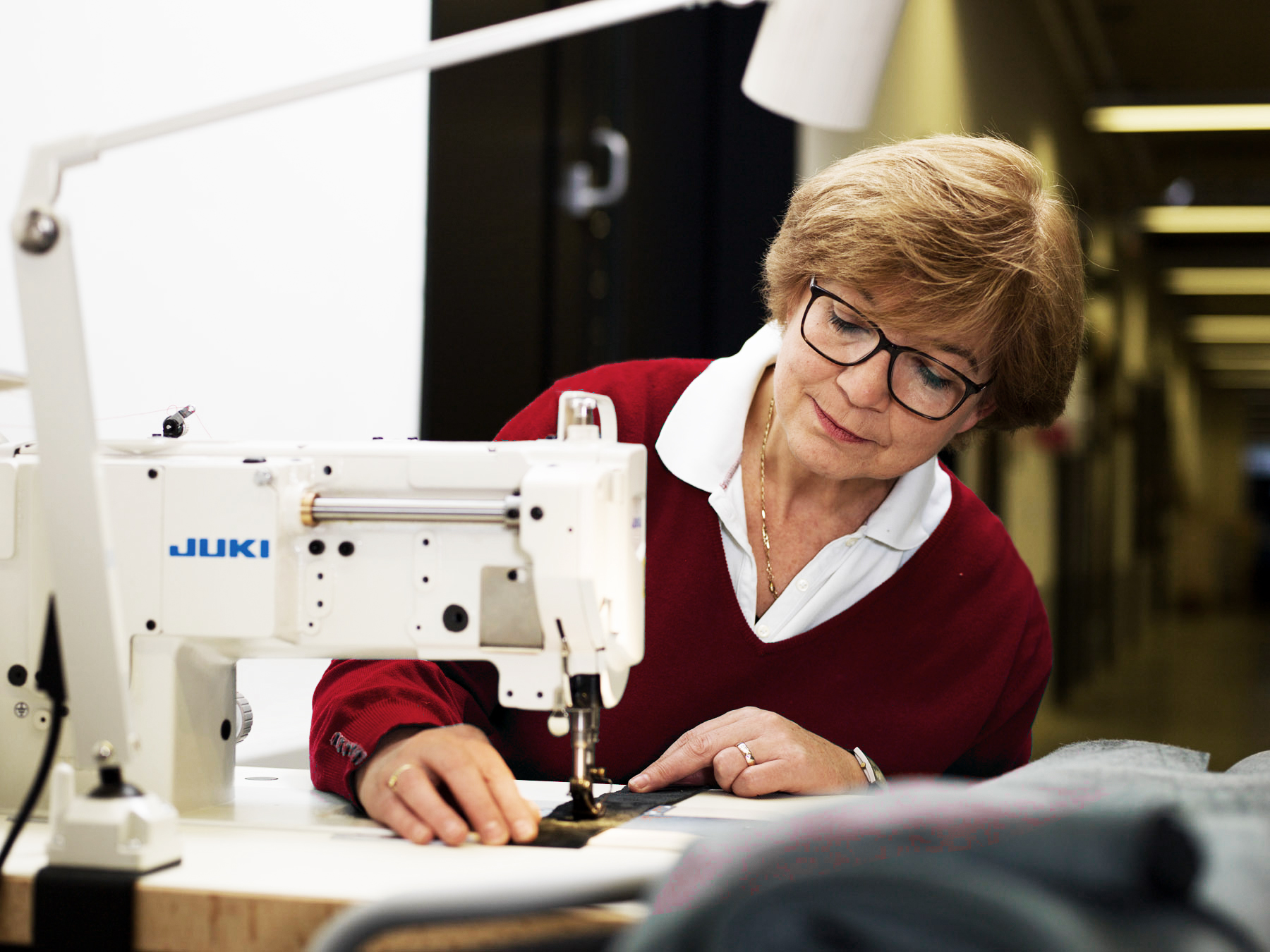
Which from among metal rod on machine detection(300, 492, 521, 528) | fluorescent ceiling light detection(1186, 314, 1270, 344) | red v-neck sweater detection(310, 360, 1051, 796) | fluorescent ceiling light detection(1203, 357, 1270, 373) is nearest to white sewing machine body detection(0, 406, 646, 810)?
metal rod on machine detection(300, 492, 521, 528)

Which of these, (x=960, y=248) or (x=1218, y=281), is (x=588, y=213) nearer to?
(x=960, y=248)

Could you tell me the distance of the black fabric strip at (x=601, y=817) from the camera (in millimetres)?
1077

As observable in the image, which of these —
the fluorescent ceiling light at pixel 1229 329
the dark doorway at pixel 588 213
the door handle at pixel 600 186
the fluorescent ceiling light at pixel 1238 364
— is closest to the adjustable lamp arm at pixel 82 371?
the dark doorway at pixel 588 213

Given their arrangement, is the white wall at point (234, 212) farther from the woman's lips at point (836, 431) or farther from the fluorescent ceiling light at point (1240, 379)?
the fluorescent ceiling light at point (1240, 379)

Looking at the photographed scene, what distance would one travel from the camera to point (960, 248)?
55.4 inches

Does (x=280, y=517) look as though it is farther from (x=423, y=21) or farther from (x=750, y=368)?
(x=423, y=21)

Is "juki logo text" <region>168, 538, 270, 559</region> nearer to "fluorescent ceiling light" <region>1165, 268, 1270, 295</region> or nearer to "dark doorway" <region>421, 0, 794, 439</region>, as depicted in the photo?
"dark doorway" <region>421, 0, 794, 439</region>

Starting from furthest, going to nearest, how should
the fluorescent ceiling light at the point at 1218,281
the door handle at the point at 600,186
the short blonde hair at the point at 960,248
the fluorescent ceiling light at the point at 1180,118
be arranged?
1. the fluorescent ceiling light at the point at 1218,281
2. the fluorescent ceiling light at the point at 1180,118
3. the door handle at the point at 600,186
4. the short blonde hair at the point at 960,248

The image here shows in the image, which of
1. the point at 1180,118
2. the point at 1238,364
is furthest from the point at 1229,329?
the point at 1180,118

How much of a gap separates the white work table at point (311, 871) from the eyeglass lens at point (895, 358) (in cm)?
52

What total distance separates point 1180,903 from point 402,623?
760 millimetres

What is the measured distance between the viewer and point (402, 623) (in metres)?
1.16

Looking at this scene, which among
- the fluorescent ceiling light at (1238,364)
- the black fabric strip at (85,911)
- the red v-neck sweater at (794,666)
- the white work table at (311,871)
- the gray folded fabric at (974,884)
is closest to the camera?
the gray folded fabric at (974,884)

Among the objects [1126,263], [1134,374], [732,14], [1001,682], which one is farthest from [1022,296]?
[1134,374]
